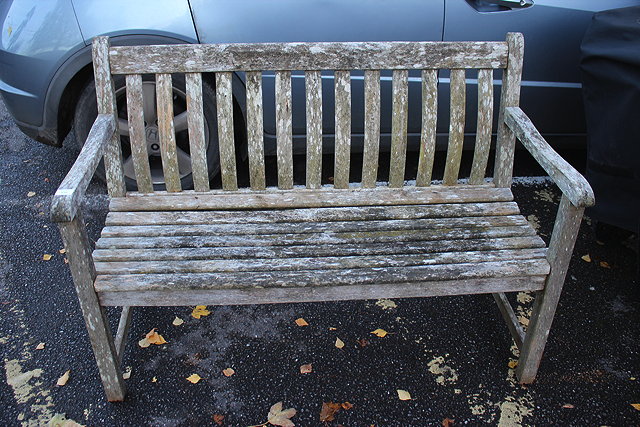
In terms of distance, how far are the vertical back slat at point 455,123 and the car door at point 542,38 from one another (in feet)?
2.78

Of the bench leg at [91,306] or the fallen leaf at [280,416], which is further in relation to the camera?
the fallen leaf at [280,416]

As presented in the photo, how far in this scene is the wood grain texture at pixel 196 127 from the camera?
2.36m

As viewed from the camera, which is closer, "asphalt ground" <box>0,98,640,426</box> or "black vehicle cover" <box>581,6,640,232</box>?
"asphalt ground" <box>0,98,640,426</box>

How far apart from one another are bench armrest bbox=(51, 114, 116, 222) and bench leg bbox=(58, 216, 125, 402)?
7 centimetres

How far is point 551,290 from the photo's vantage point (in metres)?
2.09

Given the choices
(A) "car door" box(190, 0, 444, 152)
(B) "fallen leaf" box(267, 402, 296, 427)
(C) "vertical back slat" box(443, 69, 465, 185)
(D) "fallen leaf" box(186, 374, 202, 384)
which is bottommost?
(B) "fallen leaf" box(267, 402, 296, 427)

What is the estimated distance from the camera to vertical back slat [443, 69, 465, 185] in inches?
96.3

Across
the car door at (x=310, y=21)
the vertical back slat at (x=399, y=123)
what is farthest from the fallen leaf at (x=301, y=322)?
the car door at (x=310, y=21)

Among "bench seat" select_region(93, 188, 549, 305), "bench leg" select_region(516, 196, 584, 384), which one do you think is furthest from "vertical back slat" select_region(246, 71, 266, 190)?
"bench leg" select_region(516, 196, 584, 384)

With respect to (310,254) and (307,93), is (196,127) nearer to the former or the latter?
(307,93)

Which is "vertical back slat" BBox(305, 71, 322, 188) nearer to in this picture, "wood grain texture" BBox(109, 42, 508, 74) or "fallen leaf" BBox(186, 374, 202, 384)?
"wood grain texture" BBox(109, 42, 508, 74)

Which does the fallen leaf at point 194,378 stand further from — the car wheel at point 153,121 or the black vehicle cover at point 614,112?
the black vehicle cover at point 614,112

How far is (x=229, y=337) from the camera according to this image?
102 inches

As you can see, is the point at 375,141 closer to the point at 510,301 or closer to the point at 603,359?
the point at 510,301
